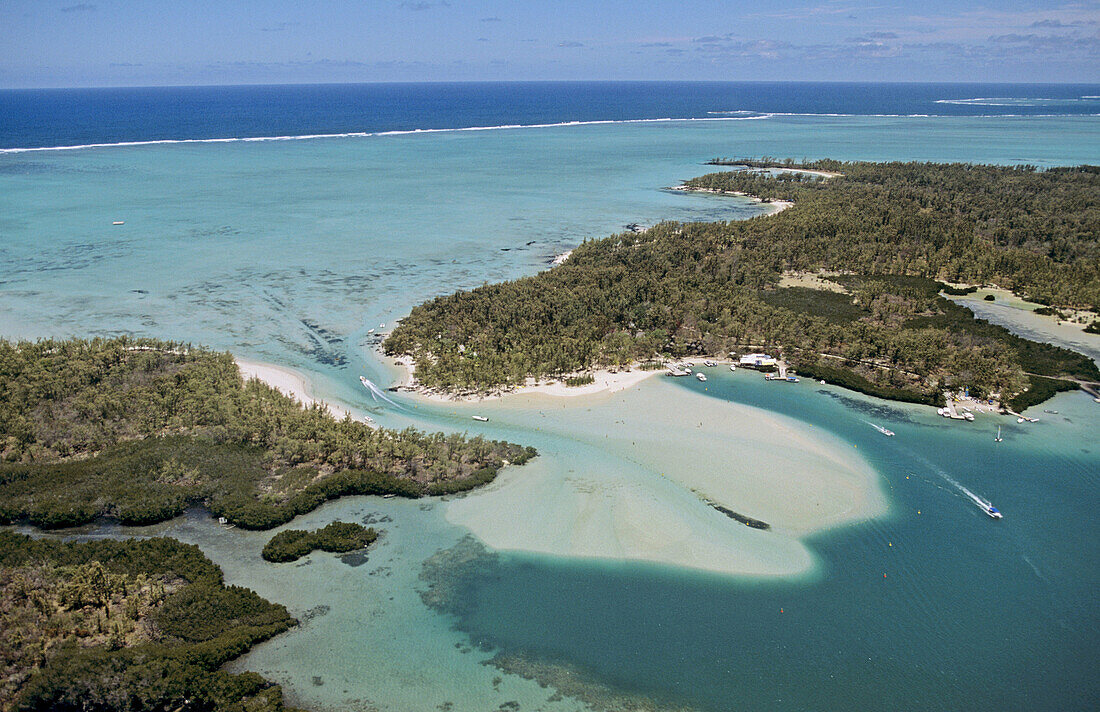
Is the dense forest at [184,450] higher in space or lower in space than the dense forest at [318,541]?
higher

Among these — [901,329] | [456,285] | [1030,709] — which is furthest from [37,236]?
[1030,709]

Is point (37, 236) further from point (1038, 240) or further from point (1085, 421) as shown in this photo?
point (1038, 240)

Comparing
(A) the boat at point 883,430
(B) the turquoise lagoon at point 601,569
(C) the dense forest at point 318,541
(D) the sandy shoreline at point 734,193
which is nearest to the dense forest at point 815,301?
(B) the turquoise lagoon at point 601,569

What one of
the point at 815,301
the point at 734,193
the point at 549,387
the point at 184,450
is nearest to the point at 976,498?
the point at 549,387

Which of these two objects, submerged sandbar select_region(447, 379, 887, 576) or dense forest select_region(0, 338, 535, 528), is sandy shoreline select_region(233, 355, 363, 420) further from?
submerged sandbar select_region(447, 379, 887, 576)

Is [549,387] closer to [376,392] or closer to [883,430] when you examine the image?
[376,392]

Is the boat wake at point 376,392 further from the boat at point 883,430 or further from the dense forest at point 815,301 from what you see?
the boat at point 883,430
